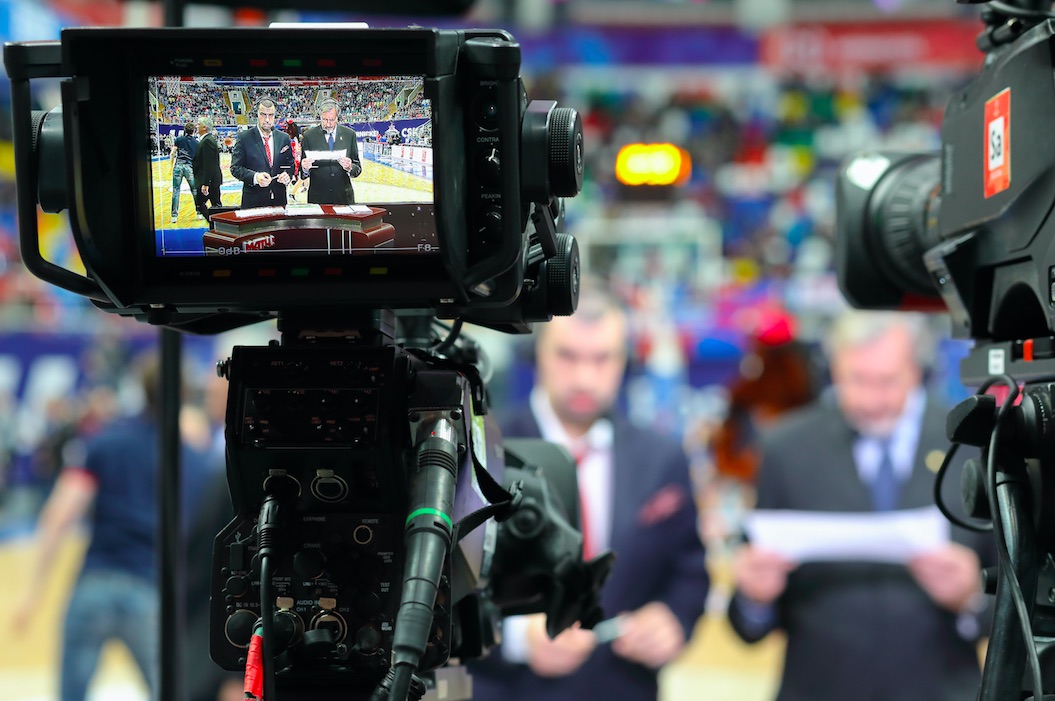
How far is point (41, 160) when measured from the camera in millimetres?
1203

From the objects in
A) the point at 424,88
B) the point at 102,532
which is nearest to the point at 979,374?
the point at 424,88

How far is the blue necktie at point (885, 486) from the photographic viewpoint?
2895 millimetres

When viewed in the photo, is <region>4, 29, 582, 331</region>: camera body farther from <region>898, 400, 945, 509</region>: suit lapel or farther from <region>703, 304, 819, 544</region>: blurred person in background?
<region>703, 304, 819, 544</region>: blurred person in background

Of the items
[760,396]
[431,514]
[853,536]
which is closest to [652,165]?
[760,396]

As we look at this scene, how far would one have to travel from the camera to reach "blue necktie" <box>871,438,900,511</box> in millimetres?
2895

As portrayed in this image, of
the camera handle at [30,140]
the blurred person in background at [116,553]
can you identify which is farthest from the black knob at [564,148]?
the blurred person in background at [116,553]

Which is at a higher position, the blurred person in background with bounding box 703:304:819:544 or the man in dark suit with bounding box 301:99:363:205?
the man in dark suit with bounding box 301:99:363:205

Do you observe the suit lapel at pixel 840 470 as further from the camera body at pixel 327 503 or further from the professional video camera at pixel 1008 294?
the camera body at pixel 327 503

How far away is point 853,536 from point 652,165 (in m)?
7.99

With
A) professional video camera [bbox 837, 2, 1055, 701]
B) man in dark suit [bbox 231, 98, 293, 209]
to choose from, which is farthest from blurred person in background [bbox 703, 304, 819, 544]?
man in dark suit [bbox 231, 98, 293, 209]

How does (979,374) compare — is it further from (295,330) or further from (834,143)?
(834,143)

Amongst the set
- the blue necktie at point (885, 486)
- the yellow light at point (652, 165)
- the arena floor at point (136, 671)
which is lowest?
the arena floor at point (136, 671)

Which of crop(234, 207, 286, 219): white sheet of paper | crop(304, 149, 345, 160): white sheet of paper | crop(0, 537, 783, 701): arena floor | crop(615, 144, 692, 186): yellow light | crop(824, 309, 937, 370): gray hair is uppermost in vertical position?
crop(615, 144, 692, 186): yellow light

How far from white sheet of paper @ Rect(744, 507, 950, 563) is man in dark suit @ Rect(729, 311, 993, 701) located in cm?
2
